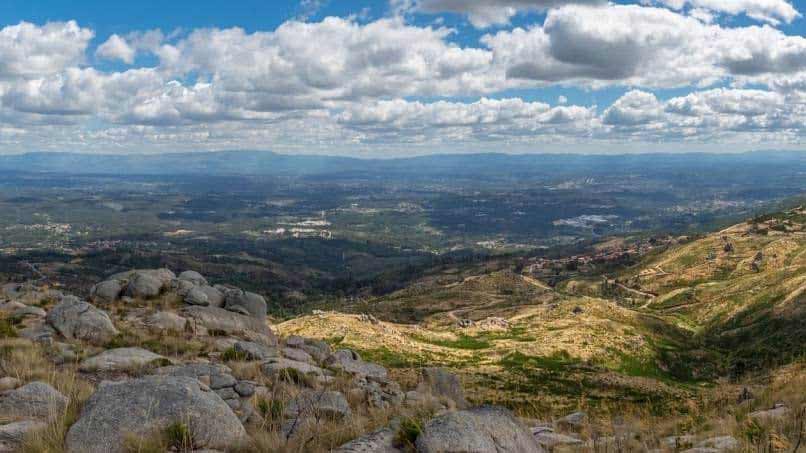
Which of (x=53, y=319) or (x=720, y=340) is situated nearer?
(x=53, y=319)

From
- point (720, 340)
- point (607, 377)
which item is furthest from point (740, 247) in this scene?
point (607, 377)

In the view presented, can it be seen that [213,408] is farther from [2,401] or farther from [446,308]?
[446,308]

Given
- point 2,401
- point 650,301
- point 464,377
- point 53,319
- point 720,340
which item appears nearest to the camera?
point 2,401

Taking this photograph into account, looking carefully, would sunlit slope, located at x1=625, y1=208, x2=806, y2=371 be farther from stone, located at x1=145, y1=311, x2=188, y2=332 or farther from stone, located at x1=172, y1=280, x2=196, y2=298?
stone, located at x1=145, y1=311, x2=188, y2=332

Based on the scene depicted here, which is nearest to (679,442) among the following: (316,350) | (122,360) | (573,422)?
(573,422)

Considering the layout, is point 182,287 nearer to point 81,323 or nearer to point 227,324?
point 227,324

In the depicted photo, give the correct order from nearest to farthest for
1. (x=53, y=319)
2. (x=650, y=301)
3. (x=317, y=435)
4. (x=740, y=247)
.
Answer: (x=317, y=435)
(x=53, y=319)
(x=650, y=301)
(x=740, y=247)

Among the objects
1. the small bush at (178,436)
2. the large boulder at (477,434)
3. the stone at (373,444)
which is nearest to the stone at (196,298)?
the small bush at (178,436)
